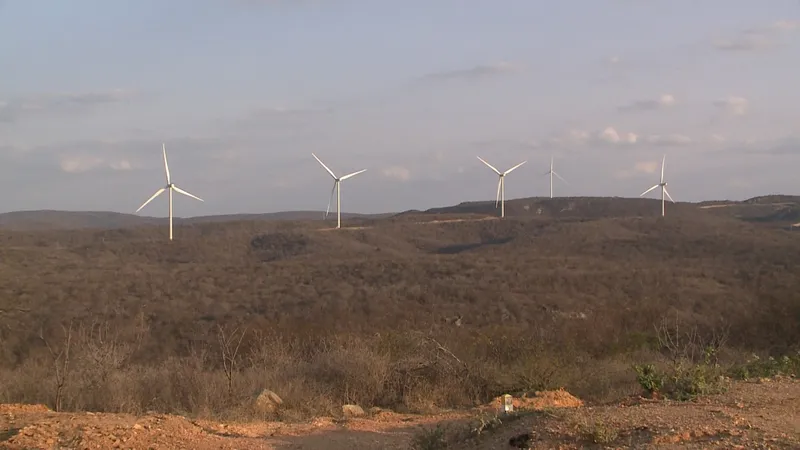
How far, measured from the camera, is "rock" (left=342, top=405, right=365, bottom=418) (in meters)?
13.3

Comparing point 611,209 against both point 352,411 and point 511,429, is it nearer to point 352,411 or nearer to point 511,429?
point 352,411

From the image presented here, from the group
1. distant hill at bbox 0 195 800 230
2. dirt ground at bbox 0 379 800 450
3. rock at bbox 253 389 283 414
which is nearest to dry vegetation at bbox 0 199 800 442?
rock at bbox 253 389 283 414

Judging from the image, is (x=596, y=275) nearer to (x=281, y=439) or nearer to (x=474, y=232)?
(x=281, y=439)

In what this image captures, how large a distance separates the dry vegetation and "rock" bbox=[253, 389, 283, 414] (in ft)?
0.44

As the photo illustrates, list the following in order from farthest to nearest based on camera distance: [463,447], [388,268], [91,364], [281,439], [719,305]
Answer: [388,268]
[719,305]
[91,364]
[281,439]
[463,447]

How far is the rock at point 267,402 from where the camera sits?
13.5m

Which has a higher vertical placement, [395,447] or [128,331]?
→ [395,447]

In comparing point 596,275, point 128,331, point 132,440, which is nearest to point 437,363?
point 132,440

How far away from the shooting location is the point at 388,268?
162ft

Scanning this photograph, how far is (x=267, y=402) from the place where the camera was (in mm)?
13805

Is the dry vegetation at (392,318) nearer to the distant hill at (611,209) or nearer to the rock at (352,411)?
the rock at (352,411)

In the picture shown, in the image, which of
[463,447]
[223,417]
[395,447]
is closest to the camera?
[463,447]

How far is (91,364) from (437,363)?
699 centimetres

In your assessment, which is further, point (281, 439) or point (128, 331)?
point (128, 331)
